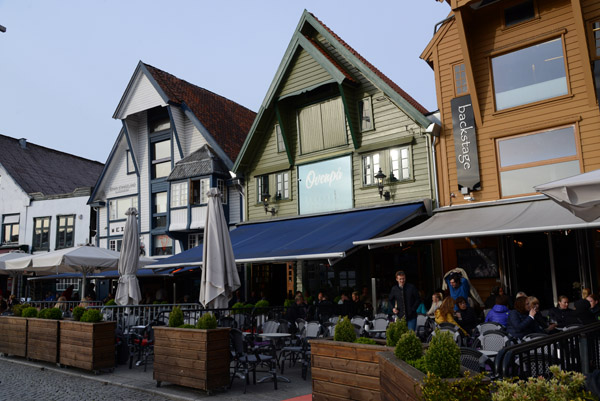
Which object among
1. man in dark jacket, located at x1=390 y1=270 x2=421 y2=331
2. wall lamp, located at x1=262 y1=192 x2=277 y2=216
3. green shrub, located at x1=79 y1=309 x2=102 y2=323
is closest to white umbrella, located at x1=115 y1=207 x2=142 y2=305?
green shrub, located at x1=79 y1=309 x2=102 y2=323

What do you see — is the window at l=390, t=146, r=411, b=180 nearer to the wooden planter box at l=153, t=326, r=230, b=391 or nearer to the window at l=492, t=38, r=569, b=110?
the window at l=492, t=38, r=569, b=110

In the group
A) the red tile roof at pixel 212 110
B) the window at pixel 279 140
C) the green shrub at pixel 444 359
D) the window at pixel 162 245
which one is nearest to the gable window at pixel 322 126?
the window at pixel 279 140

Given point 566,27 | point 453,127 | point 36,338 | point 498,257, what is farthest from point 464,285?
point 36,338

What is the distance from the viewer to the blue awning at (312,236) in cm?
1212

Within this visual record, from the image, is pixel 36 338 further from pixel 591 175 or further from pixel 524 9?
pixel 524 9

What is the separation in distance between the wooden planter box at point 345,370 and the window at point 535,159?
8883 mm

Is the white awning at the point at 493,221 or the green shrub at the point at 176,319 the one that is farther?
the white awning at the point at 493,221

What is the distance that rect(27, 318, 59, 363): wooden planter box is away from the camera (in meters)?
10.8

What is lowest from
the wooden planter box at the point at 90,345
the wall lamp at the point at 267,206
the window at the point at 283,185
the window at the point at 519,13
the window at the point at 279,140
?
the wooden planter box at the point at 90,345

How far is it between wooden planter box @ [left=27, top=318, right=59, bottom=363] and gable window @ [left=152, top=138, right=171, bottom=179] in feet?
42.2

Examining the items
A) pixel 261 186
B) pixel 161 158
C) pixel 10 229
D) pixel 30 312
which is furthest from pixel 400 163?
pixel 10 229

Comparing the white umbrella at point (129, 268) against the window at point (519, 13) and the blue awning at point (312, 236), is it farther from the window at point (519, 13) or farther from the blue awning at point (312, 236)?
the window at point (519, 13)

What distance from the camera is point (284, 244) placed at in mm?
13750

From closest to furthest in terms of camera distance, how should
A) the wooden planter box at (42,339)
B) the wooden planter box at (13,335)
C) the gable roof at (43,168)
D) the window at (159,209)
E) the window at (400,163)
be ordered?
the wooden planter box at (42,339), the wooden planter box at (13,335), the window at (400,163), the window at (159,209), the gable roof at (43,168)
